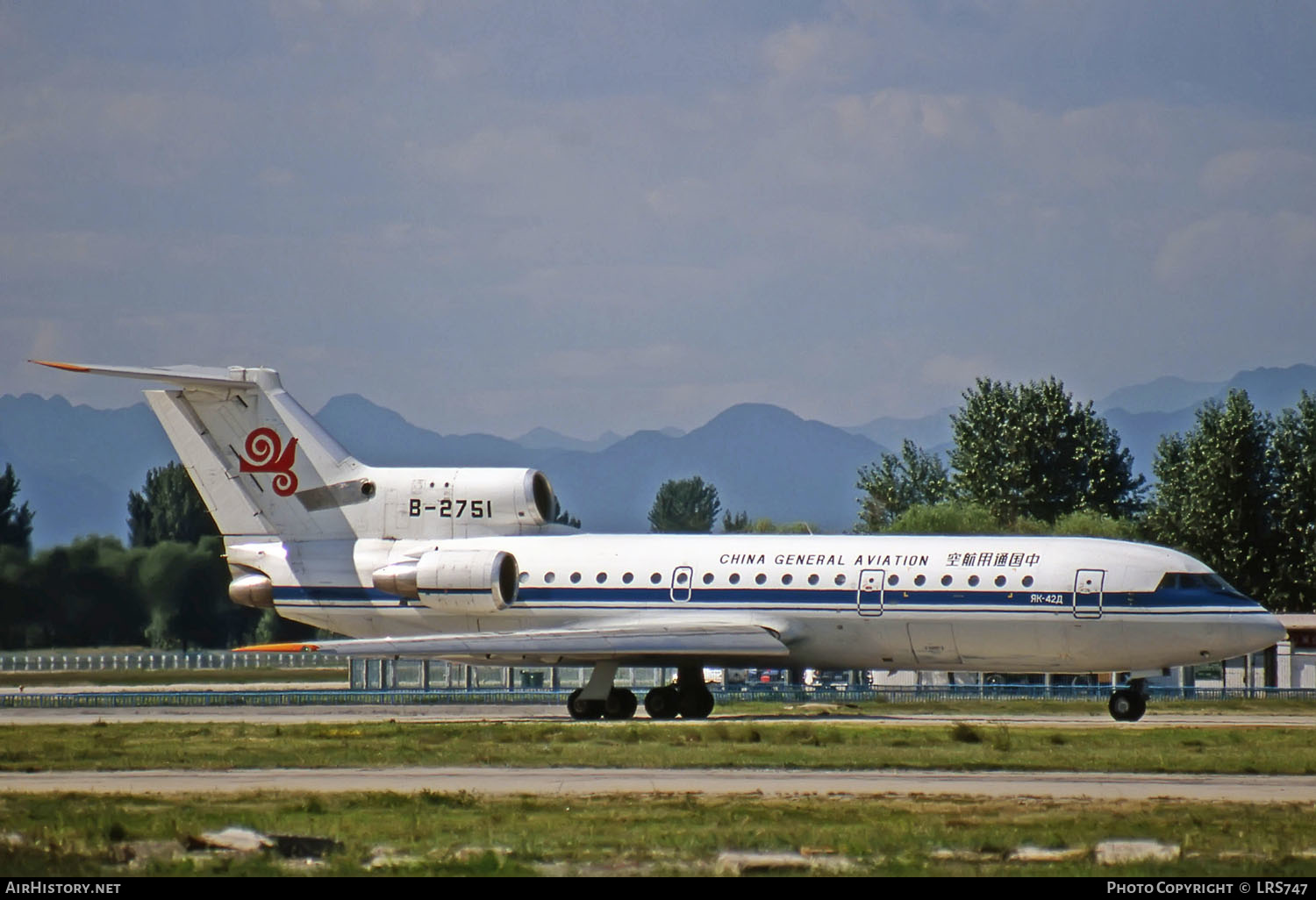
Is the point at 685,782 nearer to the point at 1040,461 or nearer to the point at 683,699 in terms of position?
the point at 683,699

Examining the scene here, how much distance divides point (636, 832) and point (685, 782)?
5.62 m

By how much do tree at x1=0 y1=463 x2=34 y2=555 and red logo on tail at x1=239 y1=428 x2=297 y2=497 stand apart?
49.5m

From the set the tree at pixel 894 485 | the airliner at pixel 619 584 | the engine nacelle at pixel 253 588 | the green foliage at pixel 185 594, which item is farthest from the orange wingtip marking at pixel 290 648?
the tree at pixel 894 485

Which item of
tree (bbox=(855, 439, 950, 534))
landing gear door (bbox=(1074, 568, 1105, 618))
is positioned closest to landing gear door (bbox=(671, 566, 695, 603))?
landing gear door (bbox=(1074, 568, 1105, 618))

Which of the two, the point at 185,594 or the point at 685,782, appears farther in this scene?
the point at 185,594

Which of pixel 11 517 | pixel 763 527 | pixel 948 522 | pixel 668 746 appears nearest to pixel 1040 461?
pixel 948 522

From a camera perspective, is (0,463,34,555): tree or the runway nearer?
the runway

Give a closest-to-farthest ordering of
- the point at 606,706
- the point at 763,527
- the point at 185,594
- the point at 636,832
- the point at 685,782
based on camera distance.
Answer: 1. the point at 636,832
2. the point at 685,782
3. the point at 606,706
4. the point at 185,594
5. the point at 763,527

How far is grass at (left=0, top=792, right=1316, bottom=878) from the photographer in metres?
15.3

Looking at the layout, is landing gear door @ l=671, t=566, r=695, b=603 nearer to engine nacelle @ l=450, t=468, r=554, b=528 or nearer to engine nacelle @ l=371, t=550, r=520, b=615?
engine nacelle @ l=371, t=550, r=520, b=615

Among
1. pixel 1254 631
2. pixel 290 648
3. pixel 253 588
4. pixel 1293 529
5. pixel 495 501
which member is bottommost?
pixel 290 648

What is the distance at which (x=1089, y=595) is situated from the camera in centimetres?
3638

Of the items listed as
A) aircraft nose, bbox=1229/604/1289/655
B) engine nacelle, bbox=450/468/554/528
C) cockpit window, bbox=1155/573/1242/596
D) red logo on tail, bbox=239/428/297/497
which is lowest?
aircraft nose, bbox=1229/604/1289/655
